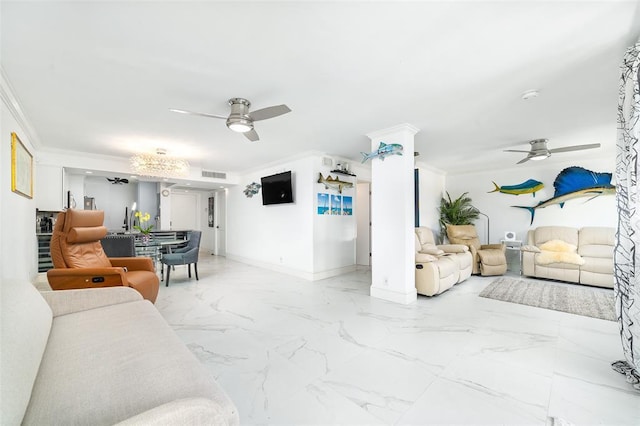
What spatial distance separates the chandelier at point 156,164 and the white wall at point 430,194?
5011 millimetres

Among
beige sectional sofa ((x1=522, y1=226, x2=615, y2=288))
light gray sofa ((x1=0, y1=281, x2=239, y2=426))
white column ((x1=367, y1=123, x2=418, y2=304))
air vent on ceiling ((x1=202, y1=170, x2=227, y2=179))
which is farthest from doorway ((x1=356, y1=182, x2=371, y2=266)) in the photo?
light gray sofa ((x1=0, y1=281, x2=239, y2=426))

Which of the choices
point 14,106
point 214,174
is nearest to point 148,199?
point 214,174

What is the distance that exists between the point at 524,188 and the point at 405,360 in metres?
5.86

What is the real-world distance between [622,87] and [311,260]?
4075 mm

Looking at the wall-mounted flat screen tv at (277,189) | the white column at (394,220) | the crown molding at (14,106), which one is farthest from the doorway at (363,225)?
the crown molding at (14,106)

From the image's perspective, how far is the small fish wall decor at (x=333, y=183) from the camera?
4827 millimetres

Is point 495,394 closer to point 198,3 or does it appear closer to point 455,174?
point 198,3

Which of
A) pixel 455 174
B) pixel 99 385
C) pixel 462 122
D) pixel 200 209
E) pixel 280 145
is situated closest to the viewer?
pixel 99 385

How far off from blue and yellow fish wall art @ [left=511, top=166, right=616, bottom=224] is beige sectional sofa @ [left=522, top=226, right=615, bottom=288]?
0.82 m

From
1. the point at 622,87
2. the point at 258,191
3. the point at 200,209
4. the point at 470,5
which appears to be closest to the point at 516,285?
the point at 622,87

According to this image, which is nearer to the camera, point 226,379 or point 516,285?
point 226,379

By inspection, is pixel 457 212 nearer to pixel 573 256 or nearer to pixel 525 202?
pixel 525 202

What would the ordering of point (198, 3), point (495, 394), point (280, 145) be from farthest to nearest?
point (280, 145) < point (495, 394) < point (198, 3)

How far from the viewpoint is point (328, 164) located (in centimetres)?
493
